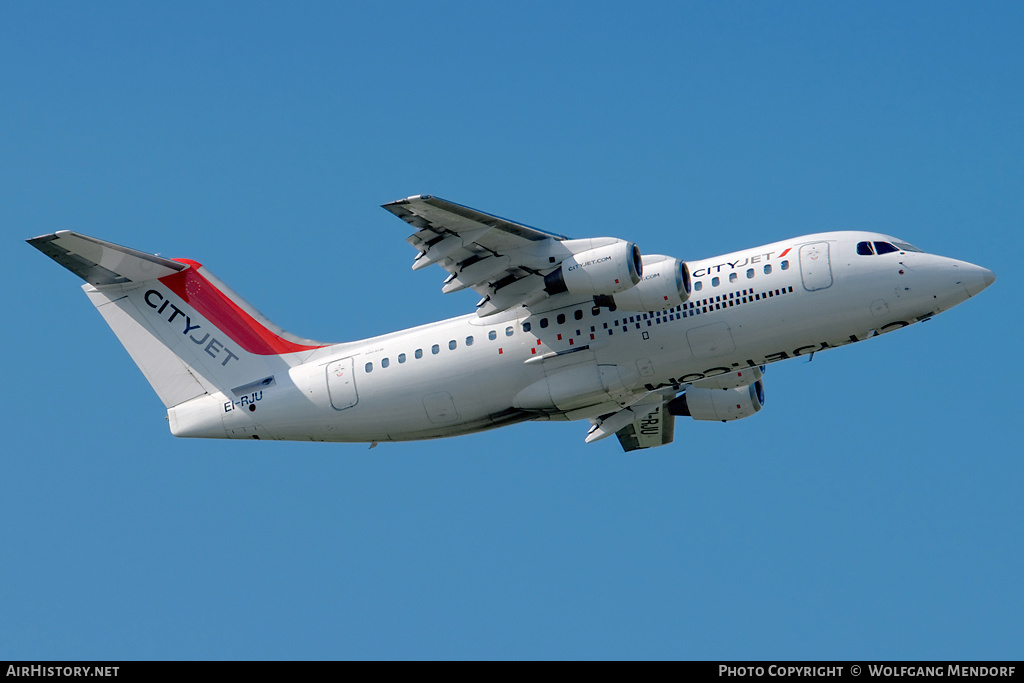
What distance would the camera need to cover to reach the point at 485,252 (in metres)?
19.1

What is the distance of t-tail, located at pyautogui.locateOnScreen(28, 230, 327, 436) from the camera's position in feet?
70.7

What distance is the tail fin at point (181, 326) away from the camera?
71.0 ft

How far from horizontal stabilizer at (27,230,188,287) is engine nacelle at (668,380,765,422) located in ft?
30.2

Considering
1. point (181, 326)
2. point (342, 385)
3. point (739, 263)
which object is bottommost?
point (342, 385)

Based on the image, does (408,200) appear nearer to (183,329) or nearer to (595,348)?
(595,348)

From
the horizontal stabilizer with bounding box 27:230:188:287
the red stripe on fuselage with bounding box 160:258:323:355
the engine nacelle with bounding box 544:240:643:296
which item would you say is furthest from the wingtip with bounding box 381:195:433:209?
the horizontal stabilizer with bounding box 27:230:188:287

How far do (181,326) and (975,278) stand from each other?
13.0 metres

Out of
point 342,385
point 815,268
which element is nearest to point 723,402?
point 815,268

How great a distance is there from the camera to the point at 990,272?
61.8 ft

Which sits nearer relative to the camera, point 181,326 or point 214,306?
point 181,326

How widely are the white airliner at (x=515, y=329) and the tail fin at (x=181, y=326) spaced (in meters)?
0.02

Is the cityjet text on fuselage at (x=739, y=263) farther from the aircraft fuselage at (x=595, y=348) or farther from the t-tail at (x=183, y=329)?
the t-tail at (x=183, y=329)

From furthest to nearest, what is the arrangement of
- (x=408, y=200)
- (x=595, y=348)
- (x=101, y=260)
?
(x=101, y=260)
(x=595, y=348)
(x=408, y=200)
